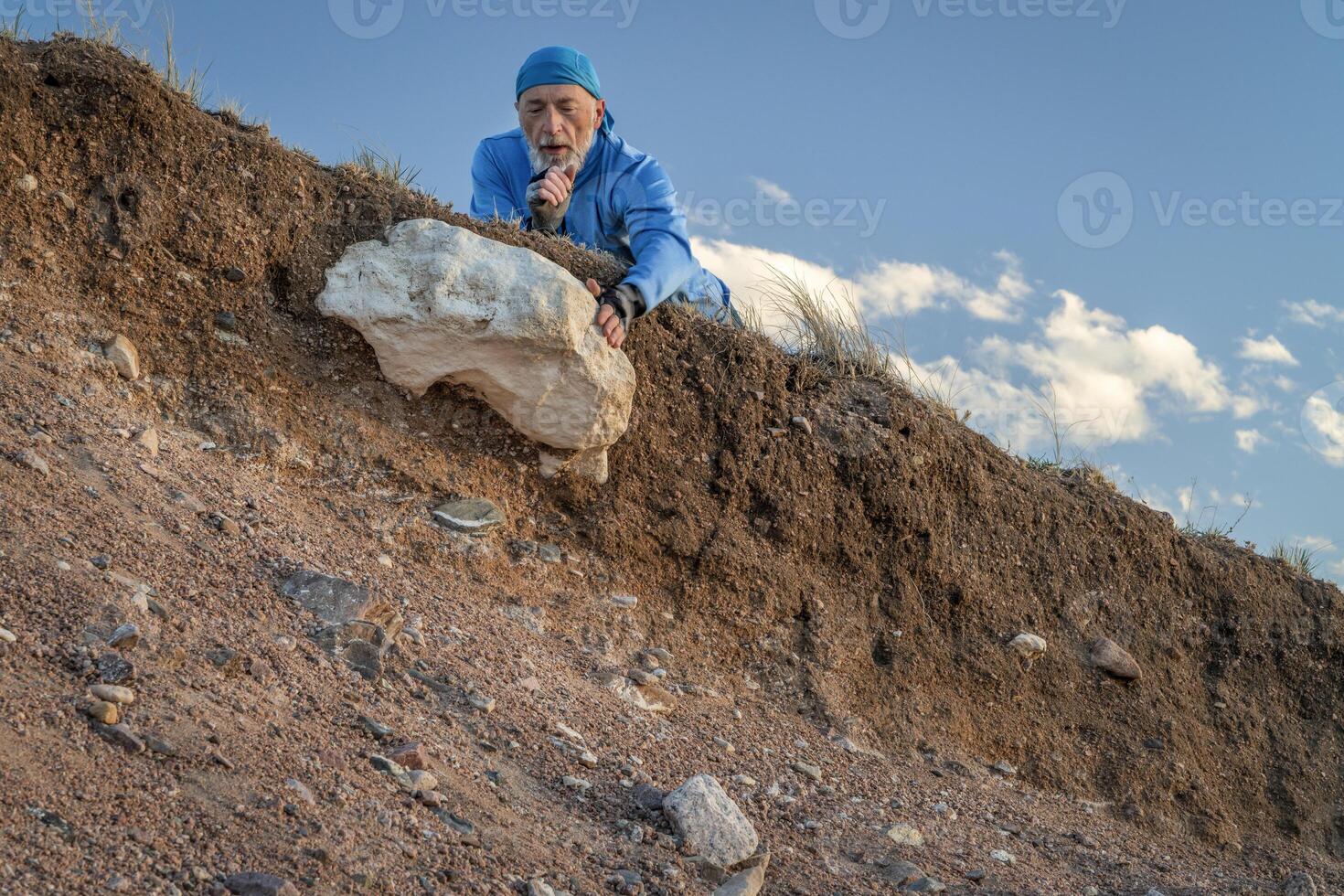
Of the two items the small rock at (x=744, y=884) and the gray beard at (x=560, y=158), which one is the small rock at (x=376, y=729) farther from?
the gray beard at (x=560, y=158)

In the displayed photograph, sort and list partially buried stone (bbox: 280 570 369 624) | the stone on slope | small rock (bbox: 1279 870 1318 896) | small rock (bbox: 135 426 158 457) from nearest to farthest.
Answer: the stone on slope
partially buried stone (bbox: 280 570 369 624)
small rock (bbox: 135 426 158 457)
small rock (bbox: 1279 870 1318 896)

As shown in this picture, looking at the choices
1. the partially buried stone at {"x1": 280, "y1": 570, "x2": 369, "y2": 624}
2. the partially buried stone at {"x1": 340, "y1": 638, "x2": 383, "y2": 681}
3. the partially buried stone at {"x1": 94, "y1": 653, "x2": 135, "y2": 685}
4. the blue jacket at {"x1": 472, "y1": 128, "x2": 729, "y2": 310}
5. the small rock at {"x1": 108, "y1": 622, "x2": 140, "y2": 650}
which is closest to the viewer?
the partially buried stone at {"x1": 94, "y1": 653, "x2": 135, "y2": 685}

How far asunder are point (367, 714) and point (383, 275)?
1817 mm

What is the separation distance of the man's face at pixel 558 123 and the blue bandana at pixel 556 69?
0.10ft

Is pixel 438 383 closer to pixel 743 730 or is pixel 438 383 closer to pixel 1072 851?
pixel 743 730

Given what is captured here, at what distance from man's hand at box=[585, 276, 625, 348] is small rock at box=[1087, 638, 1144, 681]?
9.26ft

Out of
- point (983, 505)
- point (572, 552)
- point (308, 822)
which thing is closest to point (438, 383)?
point (572, 552)

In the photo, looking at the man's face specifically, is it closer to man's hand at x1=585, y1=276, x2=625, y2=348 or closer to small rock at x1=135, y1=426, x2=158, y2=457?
man's hand at x1=585, y1=276, x2=625, y2=348

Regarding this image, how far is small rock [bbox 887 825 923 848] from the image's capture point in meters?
3.32

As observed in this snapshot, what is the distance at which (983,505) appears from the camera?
16.6 feet

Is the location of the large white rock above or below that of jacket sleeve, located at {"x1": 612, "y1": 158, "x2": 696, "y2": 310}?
below

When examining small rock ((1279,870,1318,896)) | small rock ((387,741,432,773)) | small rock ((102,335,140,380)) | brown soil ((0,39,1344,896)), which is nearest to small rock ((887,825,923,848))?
Result: brown soil ((0,39,1344,896))

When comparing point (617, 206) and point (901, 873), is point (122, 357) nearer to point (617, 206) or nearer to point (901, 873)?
point (617, 206)

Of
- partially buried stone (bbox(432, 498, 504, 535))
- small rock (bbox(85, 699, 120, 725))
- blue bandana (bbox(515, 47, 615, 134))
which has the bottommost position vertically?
small rock (bbox(85, 699, 120, 725))
